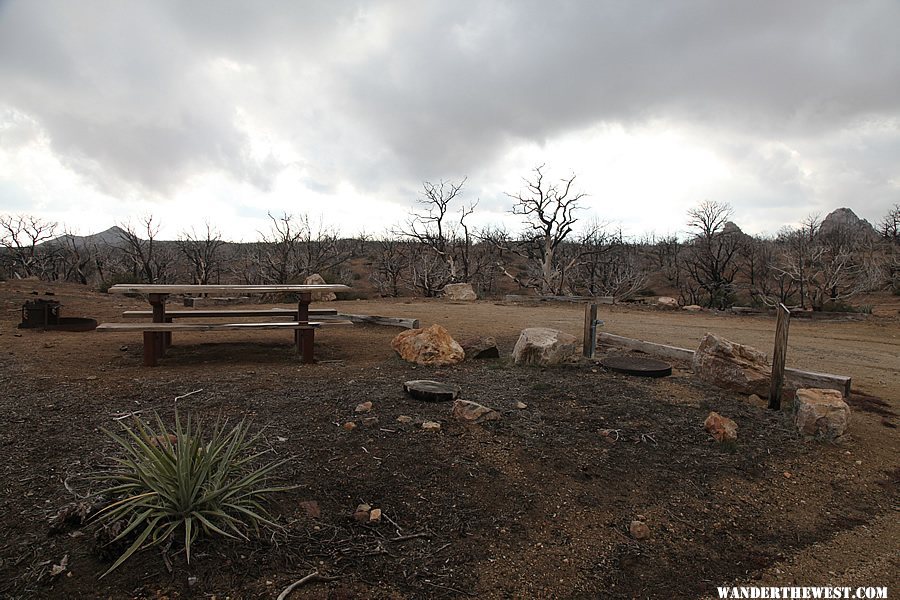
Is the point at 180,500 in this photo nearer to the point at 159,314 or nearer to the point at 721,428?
the point at 721,428

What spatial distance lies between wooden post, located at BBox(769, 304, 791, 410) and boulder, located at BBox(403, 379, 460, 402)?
2.53 meters

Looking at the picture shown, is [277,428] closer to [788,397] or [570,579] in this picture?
[570,579]

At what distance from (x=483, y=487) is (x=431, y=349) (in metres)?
2.82

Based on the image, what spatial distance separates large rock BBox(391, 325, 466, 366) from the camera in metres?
5.35

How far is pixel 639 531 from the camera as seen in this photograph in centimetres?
233

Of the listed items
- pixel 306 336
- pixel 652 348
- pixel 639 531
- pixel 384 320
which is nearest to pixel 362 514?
pixel 639 531

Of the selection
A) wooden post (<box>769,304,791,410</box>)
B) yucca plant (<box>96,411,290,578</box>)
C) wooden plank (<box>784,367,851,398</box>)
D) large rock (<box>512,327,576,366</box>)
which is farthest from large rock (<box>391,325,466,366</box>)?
yucca plant (<box>96,411,290,578</box>)

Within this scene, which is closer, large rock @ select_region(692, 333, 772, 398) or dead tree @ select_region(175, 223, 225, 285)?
large rock @ select_region(692, 333, 772, 398)

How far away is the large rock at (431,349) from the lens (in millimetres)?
5348

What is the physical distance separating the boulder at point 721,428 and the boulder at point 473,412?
145cm

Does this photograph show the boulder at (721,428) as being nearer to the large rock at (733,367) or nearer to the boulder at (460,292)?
the large rock at (733,367)

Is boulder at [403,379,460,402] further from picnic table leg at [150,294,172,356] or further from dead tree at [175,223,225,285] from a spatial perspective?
dead tree at [175,223,225,285]

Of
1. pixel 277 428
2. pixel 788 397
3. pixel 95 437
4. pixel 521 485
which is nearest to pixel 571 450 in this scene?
pixel 521 485

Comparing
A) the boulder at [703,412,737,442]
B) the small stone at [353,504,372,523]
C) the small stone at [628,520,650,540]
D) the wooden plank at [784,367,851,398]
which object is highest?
the wooden plank at [784,367,851,398]
